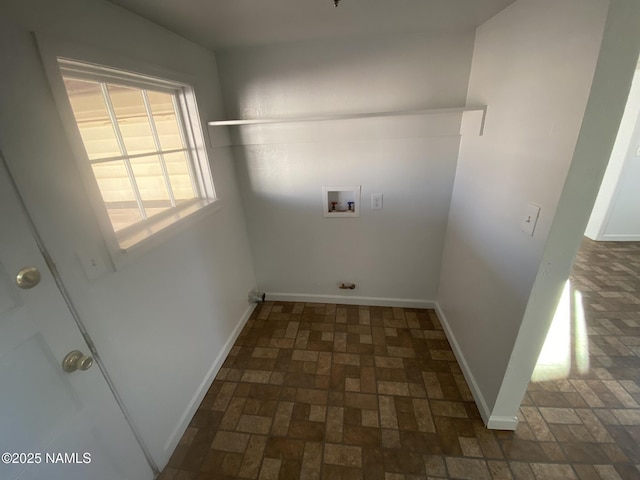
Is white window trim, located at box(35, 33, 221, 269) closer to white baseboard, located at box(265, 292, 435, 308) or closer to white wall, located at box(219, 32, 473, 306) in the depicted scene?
white wall, located at box(219, 32, 473, 306)

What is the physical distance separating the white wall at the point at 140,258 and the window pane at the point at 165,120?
0.58 feet

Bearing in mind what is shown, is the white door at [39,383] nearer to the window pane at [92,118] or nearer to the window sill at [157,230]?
the window sill at [157,230]

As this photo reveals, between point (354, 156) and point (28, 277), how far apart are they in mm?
1828

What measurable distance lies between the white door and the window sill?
279mm

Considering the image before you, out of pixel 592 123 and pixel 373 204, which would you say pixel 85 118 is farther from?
pixel 592 123

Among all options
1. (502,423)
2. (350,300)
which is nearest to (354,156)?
(350,300)

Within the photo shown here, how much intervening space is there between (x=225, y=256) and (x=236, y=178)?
671mm

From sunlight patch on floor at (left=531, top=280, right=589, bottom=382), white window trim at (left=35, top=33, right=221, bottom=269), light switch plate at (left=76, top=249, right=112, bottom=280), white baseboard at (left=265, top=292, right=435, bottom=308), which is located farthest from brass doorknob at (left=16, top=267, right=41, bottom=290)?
sunlight patch on floor at (left=531, top=280, right=589, bottom=382)

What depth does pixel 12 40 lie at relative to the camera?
768mm

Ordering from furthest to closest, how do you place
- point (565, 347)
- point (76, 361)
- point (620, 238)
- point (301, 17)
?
point (620, 238) < point (565, 347) < point (301, 17) < point (76, 361)

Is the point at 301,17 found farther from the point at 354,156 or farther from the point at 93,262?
the point at 93,262

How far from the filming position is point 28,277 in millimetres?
770

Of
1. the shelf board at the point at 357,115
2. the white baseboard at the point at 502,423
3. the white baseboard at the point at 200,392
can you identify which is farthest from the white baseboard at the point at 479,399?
the white baseboard at the point at 200,392

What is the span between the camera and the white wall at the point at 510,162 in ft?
2.99
